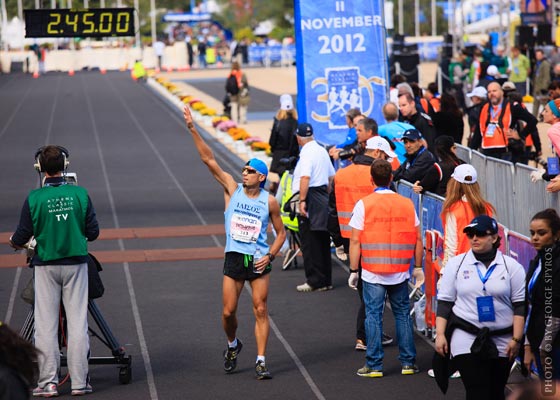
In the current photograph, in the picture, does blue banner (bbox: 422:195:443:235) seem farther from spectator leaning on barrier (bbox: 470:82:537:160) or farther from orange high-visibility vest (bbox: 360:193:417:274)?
spectator leaning on barrier (bbox: 470:82:537:160)

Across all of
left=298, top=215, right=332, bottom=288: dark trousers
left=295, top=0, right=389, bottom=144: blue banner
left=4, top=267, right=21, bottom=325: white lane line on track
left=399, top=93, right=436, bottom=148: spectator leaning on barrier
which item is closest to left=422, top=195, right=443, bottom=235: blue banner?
left=298, top=215, right=332, bottom=288: dark trousers

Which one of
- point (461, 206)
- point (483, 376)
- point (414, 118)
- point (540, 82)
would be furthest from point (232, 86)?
point (483, 376)

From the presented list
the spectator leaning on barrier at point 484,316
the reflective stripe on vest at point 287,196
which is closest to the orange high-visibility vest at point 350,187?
the reflective stripe on vest at point 287,196

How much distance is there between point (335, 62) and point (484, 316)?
11.8 meters

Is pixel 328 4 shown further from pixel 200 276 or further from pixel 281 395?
pixel 281 395

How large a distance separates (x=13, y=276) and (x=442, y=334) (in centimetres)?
877

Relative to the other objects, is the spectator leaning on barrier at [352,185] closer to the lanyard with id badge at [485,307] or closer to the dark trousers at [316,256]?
the dark trousers at [316,256]

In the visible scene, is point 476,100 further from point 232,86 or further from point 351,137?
point 232,86

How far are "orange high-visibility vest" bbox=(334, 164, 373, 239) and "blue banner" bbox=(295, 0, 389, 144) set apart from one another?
6896 mm

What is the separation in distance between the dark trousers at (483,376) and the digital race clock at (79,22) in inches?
729

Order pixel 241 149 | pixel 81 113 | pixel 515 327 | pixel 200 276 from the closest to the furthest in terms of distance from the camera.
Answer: pixel 515 327 → pixel 200 276 → pixel 241 149 → pixel 81 113

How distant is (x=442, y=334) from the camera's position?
7.81 metres

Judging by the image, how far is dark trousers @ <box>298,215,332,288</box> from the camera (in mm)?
14172

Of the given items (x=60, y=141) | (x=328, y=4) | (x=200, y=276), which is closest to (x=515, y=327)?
(x=200, y=276)
